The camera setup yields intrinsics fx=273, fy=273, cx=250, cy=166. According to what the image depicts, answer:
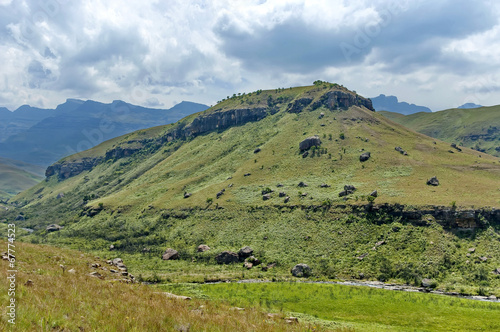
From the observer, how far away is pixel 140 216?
104 m

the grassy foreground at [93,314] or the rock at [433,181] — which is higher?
the rock at [433,181]

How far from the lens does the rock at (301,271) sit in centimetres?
5128

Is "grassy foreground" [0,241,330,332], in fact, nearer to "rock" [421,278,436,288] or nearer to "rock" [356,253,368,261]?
"rock" [421,278,436,288]

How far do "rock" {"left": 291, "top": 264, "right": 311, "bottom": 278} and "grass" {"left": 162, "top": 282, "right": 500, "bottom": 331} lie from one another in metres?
10.4

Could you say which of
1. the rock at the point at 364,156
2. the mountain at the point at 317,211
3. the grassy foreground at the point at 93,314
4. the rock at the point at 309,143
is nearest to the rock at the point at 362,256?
the mountain at the point at 317,211

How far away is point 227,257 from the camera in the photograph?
62469 millimetres

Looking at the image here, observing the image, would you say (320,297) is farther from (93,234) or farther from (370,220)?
(93,234)

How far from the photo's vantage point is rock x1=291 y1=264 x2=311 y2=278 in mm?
51281

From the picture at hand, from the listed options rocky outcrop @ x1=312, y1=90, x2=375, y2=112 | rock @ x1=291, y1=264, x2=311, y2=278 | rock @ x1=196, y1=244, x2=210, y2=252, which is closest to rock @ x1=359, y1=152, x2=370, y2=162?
rocky outcrop @ x1=312, y1=90, x2=375, y2=112

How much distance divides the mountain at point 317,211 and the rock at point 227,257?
23 cm

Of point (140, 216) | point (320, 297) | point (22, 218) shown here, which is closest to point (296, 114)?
point (140, 216)

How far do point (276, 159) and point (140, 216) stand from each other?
60.1 m

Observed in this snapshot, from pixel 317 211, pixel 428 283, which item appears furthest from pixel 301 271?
pixel 317 211

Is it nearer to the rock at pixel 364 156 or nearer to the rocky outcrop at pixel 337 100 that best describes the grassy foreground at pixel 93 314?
the rock at pixel 364 156
